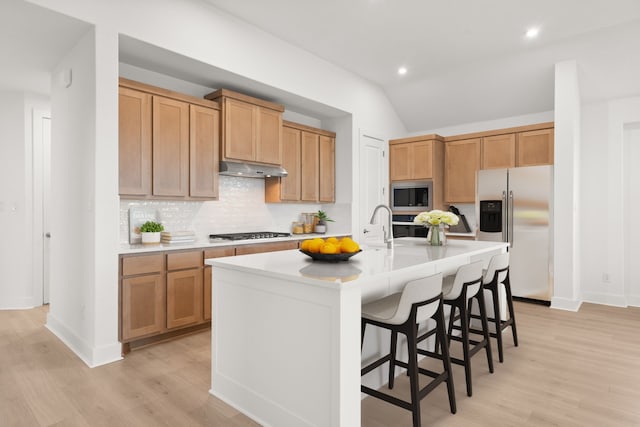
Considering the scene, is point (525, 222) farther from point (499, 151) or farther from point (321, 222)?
point (321, 222)

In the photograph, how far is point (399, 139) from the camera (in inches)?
249

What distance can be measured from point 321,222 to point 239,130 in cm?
196

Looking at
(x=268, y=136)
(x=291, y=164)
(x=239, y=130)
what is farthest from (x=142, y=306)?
(x=291, y=164)

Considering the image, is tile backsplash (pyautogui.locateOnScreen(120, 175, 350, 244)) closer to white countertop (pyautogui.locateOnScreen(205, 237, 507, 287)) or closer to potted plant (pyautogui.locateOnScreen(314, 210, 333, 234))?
potted plant (pyautogui.locateOnScreen(314, 210, 333, 234))

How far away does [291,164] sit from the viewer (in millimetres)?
5098

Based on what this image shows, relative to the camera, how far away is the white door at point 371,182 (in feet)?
19.0

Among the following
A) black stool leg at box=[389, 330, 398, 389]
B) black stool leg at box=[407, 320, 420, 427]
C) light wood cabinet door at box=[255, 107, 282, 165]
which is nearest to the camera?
black stool leg at box=[407, 320, 420, 427]

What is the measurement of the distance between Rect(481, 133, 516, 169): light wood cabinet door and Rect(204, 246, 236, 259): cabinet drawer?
156 inches

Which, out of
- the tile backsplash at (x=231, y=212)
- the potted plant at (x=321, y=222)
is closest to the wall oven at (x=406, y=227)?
the tile backsplash at (x=231, y=212)

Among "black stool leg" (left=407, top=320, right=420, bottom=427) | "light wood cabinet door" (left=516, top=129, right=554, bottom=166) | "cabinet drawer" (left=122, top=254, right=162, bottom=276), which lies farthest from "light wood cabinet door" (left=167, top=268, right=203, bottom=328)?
"light wood cabinet door" (left=516, top=129, right=554, bottom=166)

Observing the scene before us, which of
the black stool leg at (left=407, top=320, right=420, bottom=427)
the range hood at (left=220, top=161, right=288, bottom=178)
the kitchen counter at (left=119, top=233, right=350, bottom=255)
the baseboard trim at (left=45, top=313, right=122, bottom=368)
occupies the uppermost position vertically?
the range hood at (left=220, top=161, right=288, bottom=178)

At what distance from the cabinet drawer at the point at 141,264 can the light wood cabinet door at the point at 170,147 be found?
667 mm

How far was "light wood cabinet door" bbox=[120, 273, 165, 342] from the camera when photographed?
10.3 feet

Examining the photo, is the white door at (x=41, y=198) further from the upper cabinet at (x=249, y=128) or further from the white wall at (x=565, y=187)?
the white wall at (x=565, y=187)
